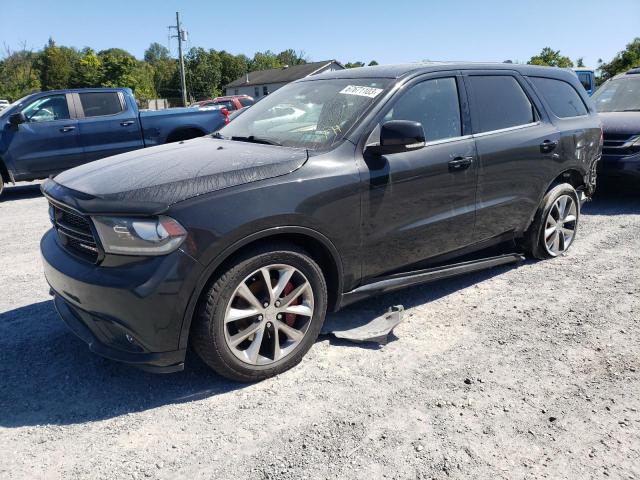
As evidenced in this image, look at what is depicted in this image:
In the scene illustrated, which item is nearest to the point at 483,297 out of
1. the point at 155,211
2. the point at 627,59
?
the point at 155,211

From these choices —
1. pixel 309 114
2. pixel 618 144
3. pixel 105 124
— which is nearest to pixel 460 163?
pixel 309 114

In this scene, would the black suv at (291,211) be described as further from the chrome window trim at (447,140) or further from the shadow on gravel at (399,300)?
the shadow on gravel at (399,300)

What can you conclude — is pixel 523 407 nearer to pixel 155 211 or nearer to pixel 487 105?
pixel 155 211

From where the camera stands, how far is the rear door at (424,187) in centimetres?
334

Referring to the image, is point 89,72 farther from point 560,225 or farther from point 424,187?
point 424,187

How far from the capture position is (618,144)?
719cm

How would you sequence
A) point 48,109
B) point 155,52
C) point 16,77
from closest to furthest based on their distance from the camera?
1. point 48,109
2. point 16,77
3. point 155,52

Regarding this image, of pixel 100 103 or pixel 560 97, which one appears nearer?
pixel 560 97

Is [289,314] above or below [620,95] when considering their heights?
below

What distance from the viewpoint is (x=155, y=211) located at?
2561 millimetres

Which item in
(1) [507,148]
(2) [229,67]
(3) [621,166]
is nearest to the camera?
(1) [507,148]

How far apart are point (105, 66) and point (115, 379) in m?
57.2

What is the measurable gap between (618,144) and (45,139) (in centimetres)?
927

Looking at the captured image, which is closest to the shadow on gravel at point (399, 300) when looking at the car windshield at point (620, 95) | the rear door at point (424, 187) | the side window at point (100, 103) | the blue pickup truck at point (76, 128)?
the rear door at point (424, 187)
